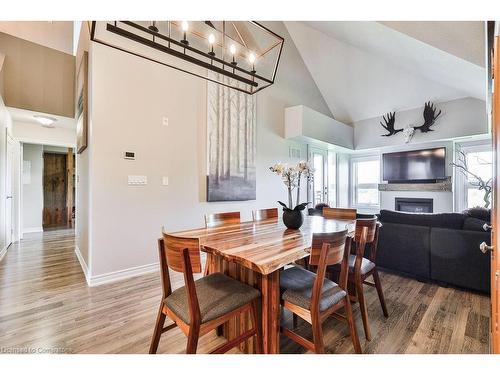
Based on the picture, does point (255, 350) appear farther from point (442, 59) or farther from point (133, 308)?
point (442, 59)

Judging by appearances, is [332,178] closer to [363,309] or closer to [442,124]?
[442,124]

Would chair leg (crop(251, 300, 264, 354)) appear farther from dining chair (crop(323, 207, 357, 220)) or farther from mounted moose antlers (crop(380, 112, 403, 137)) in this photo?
mounted moose antlers (crop(380, 112, 403, 137))

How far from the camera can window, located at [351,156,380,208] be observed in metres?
6.14

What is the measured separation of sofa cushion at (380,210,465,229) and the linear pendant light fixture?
2112 mm

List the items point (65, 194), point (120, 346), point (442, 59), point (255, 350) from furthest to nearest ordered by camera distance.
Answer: point (65, 194), point (442, 59), point (120, 346), point (255, 350)

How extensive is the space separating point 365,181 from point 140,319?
622 centimetres

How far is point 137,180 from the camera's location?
2781 mm

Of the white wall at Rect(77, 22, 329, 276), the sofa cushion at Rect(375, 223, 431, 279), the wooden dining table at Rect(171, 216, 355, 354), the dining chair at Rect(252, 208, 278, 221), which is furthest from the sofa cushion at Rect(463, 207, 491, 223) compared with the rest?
the white wall at Rect(77, 22, 329, 276)

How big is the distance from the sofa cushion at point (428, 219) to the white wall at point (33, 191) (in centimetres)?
702

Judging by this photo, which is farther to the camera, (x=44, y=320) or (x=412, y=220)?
(x=412, y=220)

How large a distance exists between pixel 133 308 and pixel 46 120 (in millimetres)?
3638

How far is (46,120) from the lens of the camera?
376 centimetres

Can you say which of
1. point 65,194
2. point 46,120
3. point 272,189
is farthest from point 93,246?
point 65,194

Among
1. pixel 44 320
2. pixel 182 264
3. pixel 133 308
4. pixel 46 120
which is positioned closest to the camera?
pixel 182 264
